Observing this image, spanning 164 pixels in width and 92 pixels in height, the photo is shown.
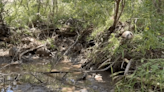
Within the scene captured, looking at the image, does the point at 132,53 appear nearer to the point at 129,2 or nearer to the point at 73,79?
the point at 73,79

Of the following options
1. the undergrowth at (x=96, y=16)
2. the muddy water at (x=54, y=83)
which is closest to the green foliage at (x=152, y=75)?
the undergrowth at (x=96, y=16)

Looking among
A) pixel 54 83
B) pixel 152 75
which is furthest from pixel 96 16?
pixel 152 75

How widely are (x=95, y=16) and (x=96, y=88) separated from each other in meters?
3.10

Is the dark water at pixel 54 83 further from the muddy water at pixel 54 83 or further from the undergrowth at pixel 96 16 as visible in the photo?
the undergrowth at pixel 96 16

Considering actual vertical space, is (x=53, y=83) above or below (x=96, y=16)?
below

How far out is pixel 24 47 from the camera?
6.29 metres

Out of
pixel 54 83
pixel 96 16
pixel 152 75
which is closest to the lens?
pixel 152 75

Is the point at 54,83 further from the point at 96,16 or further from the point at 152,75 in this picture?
the point at 96,16

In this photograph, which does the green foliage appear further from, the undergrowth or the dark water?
the dark water

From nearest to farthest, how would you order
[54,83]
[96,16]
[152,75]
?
1. [152,75]
2. [54,83]
3. [96,16]

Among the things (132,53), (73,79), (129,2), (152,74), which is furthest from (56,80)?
(129,2)

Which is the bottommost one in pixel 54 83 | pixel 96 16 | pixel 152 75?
pixel 54 83

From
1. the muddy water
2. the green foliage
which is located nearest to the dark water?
the muddy water

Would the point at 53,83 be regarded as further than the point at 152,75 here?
Yes
